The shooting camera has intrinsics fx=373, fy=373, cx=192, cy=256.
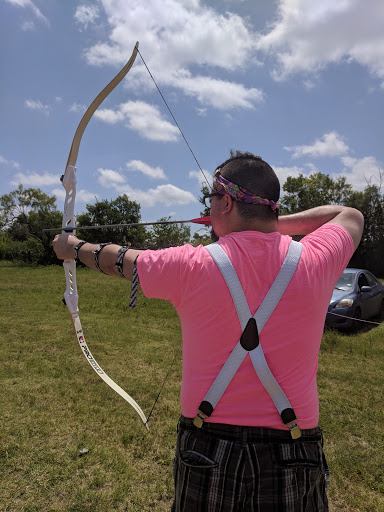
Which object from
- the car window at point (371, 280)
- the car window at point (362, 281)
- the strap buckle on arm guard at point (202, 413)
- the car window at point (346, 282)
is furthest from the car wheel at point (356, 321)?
the strap buckle on arm guard at point (202, 413)

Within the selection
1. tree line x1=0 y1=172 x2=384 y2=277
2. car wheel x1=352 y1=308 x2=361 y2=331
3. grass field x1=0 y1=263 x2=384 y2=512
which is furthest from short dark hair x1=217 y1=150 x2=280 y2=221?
tree line x1=0 y1=172 x2=384 y2=277

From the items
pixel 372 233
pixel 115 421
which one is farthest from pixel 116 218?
pixel 372 233

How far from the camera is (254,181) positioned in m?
1.31

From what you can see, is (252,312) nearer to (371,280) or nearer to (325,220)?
(325,220)

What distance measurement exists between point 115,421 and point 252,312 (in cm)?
312

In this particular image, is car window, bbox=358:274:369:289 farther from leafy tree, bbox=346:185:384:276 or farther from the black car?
leafy tree, bbox=346:185:384:276

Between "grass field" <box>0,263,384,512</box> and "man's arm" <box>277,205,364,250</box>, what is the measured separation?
2.17 m

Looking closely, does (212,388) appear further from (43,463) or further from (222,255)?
(43,463)

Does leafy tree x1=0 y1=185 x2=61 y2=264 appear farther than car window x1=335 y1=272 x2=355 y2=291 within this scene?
Yes

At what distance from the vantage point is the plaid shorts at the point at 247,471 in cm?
117

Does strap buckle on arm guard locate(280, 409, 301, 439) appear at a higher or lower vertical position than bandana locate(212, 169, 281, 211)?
lower

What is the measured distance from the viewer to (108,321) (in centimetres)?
846

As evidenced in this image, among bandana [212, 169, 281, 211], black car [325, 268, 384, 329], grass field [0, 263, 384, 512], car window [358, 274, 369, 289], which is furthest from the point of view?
car window [358, 274, 369, 289]

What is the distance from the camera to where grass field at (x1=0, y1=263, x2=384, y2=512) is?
2.73 meters
